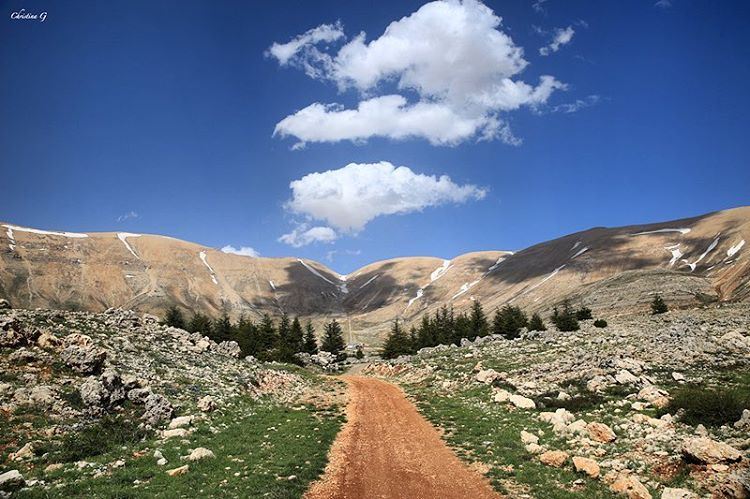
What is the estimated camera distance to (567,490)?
14.2 m

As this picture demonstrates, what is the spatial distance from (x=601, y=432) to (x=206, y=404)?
21439 mm

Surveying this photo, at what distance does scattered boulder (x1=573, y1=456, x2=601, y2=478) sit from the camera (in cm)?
1490

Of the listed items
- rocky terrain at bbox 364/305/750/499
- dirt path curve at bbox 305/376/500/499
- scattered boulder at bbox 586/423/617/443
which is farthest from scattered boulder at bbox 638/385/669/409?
dirt path curve at bbox 305/376/500/499

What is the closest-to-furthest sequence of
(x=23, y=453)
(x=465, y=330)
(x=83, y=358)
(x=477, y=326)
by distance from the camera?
(x=23, y=453) < (x=83, y=358) < (x=465, y=330) < (x=477, y=326)

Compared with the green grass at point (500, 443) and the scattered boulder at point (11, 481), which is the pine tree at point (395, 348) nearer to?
the green grass at point (500, 443)

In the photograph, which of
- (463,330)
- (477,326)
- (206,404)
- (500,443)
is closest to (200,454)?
(206,404)

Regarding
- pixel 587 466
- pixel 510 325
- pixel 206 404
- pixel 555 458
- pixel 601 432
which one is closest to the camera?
pixel 587 466

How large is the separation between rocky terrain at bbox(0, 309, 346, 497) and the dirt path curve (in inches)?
43.4

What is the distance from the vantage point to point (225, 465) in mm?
A: 16734

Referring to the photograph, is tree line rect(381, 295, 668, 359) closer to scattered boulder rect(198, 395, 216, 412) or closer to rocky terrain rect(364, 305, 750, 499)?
rocky terrain rect(364, 305, 750, 499)

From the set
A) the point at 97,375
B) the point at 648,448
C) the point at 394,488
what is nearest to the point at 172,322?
the point at 97,375

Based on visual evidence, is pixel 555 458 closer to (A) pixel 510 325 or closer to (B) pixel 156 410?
(B) pixel 156 410

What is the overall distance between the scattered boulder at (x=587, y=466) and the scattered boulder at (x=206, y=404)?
66.1 feet

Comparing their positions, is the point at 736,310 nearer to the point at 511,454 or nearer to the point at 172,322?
the point at 511,454
